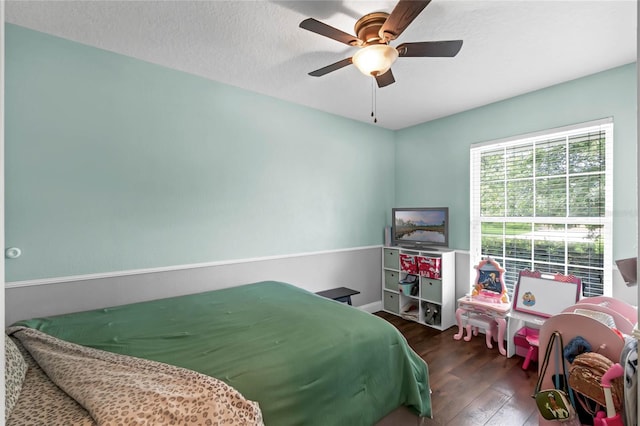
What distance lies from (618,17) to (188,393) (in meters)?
3.13

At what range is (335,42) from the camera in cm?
208

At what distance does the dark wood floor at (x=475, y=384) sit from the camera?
196cm

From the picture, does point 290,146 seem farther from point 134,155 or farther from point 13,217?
point 13,217

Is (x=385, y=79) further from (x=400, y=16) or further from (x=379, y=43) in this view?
(x=400, y=16)

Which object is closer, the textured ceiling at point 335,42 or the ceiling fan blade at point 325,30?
the ceiling fan blade at point 325,30

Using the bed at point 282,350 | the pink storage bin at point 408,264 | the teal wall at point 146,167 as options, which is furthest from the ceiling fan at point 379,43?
the pink storage bin at point 408,264

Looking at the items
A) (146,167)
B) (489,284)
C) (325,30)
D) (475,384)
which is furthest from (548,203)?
(146,167)

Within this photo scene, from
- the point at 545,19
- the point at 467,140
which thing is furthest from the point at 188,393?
the point at 467,140

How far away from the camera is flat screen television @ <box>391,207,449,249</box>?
3535 mm

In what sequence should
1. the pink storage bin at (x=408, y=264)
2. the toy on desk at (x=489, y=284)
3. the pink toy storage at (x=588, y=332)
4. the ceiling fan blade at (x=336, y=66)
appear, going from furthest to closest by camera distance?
the pink storage bin at (x=408, y=264) < the toy on desk at (x=489, y=284) < the ceiling fan blade at (x=336, y=66) < the pink toy storage at (x=588, y=332)

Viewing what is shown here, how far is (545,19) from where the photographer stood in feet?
6.00

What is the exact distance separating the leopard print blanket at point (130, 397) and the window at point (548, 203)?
315 centimetres

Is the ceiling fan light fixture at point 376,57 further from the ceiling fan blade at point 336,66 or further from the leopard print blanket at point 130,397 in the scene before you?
the leopard print blanket at point 130,397

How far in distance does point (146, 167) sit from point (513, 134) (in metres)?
3.65
